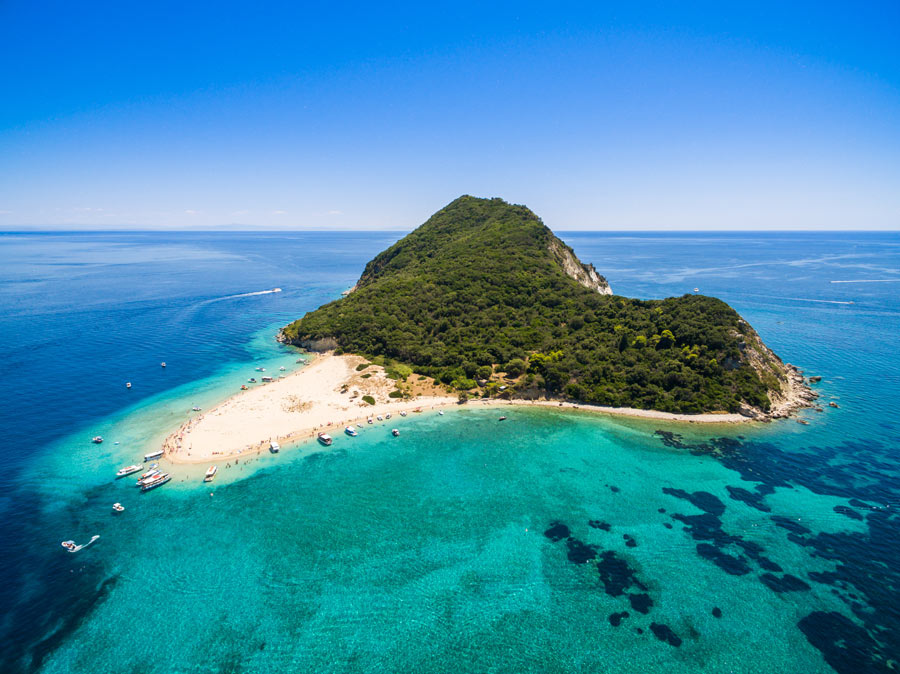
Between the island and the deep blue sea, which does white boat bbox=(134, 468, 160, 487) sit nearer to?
the deep blue sea

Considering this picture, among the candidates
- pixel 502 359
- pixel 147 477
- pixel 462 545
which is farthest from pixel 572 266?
pixel 147 477

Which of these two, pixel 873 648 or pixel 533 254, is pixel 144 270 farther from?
pixel 873 648

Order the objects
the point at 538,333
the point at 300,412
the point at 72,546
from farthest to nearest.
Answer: the point at 538,333 < the point at 300,412 < the point at 72,546

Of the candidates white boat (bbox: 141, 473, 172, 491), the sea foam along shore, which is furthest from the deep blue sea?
the sea foam along shore

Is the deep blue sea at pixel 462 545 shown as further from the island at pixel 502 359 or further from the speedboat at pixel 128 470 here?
the island at pixel 502 359

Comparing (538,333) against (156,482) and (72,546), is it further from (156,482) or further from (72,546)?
(72,546)

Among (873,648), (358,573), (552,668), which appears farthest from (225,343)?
(873,648)

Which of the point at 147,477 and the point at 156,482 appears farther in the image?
the point at 147,477
